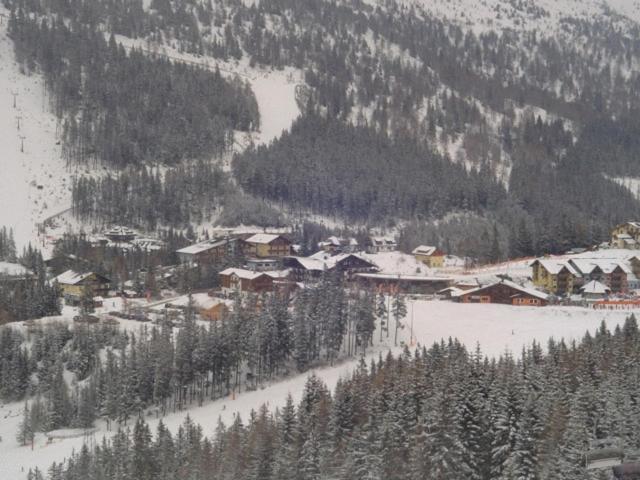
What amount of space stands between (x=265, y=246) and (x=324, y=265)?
17.7m

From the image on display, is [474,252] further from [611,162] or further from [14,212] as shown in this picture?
[611,162]

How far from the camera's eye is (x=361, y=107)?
7761 inches

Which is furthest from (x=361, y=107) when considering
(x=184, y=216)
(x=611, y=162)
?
(x=184, y=216)

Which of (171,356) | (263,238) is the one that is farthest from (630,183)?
(171,356)

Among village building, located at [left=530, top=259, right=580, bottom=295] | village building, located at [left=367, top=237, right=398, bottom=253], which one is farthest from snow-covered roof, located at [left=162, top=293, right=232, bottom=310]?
village building, located at [left=367, top=237, right=398, bottom=253]

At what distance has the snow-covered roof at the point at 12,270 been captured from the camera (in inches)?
3460

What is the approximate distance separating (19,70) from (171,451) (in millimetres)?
147764

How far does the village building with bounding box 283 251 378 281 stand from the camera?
314ft

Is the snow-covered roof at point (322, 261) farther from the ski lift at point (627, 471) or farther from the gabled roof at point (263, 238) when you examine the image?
the ski lift at point (627, 471)

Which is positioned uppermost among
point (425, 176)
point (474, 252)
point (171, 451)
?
point (425, 176)

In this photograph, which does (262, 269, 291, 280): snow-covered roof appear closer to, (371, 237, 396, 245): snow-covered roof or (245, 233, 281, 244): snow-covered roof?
(245, 233, 281, 244): snow-covered roof

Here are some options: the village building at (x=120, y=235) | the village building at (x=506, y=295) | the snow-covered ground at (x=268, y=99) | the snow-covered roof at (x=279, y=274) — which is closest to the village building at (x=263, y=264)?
the snow-covered roof at (x=279, y=274)

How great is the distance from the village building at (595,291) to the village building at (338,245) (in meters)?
41.4

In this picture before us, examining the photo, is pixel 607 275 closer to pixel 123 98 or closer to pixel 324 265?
pixel 324 265
